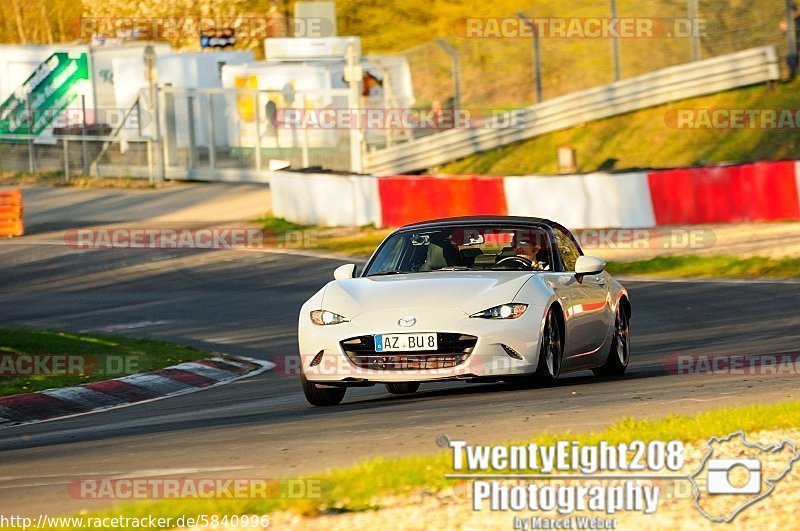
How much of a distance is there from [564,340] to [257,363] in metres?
5.46

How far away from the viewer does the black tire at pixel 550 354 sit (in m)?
11.9

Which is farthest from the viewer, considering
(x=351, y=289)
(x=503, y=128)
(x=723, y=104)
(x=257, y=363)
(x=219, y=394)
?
(x=503, y=128)

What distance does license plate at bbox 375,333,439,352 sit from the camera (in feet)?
37.8

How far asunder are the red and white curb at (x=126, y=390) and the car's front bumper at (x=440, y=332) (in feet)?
10.2

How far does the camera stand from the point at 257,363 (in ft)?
56.2

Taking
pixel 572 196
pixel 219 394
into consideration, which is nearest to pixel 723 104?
pixel 572 196

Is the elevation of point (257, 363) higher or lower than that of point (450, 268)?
lower

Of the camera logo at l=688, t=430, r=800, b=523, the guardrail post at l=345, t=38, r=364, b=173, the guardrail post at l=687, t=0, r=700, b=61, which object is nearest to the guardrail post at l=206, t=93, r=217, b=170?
the guardrail post at l=345, t=38, r=364, b=173

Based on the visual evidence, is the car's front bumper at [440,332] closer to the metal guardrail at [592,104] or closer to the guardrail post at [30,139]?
the metal guardrail at [592,104]

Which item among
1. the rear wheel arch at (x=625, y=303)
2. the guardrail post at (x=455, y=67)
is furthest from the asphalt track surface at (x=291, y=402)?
the guardrail post at (x=455, y=67)

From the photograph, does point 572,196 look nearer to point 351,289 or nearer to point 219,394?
point 219,394

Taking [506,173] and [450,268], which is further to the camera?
[506,173]

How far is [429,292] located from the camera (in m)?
11.8

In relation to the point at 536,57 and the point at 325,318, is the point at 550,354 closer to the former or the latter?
the point at 325,318
